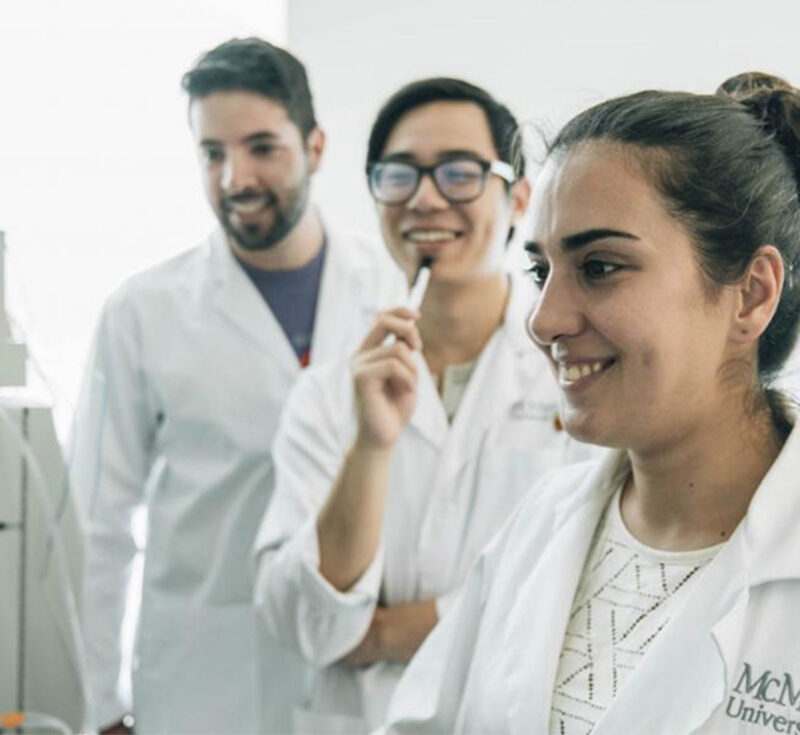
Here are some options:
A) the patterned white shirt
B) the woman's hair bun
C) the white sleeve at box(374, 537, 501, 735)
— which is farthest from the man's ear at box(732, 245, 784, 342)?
the white sleeve at box(374, 537, 501, 735)

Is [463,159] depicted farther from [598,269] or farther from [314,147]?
[598,269]

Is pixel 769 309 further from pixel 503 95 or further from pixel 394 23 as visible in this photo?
pixel 394 23

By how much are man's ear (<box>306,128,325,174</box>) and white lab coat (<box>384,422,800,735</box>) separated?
90cm

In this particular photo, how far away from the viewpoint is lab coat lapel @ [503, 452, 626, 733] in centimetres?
111

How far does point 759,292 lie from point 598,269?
0.15 metres

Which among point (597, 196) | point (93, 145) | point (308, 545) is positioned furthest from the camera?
point (93, 145)

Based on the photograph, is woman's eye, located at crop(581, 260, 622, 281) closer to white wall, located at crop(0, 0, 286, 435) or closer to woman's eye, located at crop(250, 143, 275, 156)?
woman's eye, located at crop(250, 143, 275, 156)

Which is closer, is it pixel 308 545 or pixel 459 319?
pixel 308 545

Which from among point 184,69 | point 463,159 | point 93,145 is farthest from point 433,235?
point 184,69

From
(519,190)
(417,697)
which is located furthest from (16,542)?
(519,190)

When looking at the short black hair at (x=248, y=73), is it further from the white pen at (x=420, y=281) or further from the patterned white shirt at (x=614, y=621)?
the patterned white shirt at (x=614, y=621)

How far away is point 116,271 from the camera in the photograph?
2455 mm

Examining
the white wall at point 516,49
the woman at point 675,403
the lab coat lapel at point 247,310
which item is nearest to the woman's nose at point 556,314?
the woman at point 675,403

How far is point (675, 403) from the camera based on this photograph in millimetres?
1063
